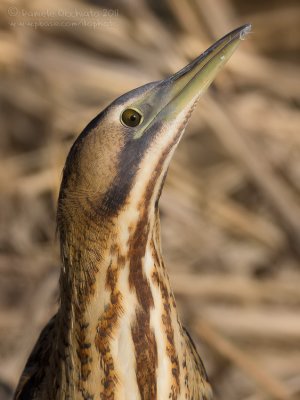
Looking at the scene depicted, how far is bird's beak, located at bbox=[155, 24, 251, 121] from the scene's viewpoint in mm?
1586

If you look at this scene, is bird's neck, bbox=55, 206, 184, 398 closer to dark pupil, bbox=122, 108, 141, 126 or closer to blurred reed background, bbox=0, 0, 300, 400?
dark pupil, bbox=122, 108, 141, 126

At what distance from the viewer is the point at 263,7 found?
13.6 ft

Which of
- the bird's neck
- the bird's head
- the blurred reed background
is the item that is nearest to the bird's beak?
the bird's head

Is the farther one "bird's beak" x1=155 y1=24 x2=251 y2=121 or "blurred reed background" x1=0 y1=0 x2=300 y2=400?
"blurred reed background" x1=0 y1=0 x2=300 y2=400

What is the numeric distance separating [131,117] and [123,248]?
19 cm

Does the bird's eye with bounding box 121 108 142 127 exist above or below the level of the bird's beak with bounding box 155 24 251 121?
below

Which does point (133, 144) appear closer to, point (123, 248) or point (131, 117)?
point (131, 117)

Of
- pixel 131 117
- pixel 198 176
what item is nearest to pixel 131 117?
pixel 131 117

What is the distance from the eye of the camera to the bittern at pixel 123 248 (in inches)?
61.3

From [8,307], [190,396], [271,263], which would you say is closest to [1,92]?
[8,307]

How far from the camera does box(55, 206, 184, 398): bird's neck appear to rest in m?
1.59

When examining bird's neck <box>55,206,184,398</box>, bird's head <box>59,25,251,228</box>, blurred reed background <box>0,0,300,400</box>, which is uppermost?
blurred reed background <box>0,0,300,400</box>

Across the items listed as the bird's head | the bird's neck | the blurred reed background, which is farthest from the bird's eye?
the blurred reed background

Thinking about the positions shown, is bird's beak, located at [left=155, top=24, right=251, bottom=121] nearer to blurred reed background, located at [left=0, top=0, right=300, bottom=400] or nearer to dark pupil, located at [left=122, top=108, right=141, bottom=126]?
dark pupil, located at [left=122, top=108, right=141, bottom=126]
